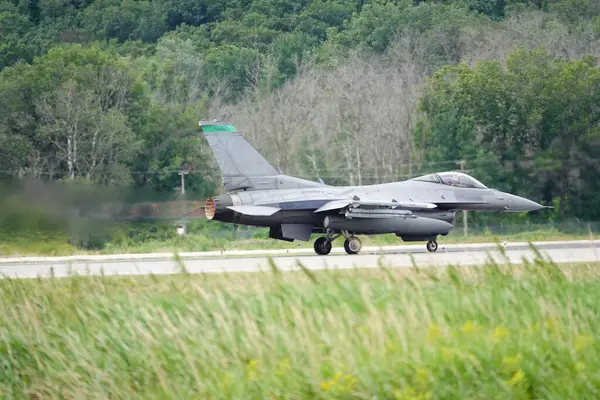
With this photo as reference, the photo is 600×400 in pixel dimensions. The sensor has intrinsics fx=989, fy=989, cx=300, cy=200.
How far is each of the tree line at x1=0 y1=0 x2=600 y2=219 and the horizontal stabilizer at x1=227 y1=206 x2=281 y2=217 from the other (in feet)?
22.1

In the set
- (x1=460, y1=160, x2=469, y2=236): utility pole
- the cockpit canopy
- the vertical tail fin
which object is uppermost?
the vertical tail fin

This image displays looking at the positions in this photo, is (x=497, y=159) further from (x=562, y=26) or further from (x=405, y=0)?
(x=405, y=0)

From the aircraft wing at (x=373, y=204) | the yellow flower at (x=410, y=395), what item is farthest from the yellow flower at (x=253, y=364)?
the aircraft wing at (x=373, y=204)

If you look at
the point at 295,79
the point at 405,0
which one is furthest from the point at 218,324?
the point at 405,0

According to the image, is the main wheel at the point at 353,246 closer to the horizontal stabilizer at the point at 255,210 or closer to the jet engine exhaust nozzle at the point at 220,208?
the horizontal stabilizer at the point at 255,210

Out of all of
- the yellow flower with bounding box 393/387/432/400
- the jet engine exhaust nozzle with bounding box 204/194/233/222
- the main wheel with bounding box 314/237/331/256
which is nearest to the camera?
the yellow flower with bounding box 393/387/432/400

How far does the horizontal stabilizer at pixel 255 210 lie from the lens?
2217 cm

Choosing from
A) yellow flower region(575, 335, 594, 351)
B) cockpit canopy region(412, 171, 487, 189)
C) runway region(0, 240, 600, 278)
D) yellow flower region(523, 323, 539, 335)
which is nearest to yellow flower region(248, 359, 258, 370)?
yellow flower region(523, 323, 539, 335)

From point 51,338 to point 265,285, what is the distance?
2.59 meters

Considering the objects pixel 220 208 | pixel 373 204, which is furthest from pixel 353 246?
pixel 220 208

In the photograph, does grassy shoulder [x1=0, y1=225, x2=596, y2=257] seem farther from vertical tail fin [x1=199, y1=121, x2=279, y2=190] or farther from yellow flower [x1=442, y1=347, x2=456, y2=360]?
yellow flower [x1=442, y1=347, x2=456, y2=360]

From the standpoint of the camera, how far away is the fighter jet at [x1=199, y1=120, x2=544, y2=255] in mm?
22641

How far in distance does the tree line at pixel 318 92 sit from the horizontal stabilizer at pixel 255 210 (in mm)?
6726

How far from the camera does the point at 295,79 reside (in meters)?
58.8
